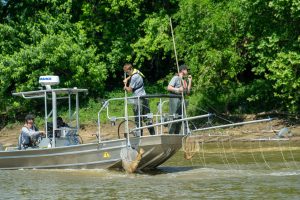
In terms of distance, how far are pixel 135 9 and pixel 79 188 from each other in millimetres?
19296

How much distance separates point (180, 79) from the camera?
18109mm

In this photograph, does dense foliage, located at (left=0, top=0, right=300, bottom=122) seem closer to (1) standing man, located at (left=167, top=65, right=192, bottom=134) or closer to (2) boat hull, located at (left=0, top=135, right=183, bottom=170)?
(1) standing man, located at (left=167, top=65, right=192, bottom=134)

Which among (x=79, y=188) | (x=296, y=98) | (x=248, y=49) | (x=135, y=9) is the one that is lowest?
(x=79, y=188)

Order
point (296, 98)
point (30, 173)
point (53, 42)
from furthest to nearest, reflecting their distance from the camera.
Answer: point (53, 42), point (296, 98), point (30, 173)

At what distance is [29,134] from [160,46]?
13381 mm

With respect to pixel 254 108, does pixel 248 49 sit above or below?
above

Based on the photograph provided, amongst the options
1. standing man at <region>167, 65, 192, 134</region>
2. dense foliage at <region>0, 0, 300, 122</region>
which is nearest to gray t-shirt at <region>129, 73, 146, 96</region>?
standing man at <region>167, 65, 192, 134</region>

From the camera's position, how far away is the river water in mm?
14570

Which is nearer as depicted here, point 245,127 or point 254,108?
point 245,127

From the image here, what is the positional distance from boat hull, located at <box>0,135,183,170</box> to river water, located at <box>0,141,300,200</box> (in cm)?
20

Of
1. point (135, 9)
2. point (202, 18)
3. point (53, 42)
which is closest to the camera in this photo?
point (202, 18)

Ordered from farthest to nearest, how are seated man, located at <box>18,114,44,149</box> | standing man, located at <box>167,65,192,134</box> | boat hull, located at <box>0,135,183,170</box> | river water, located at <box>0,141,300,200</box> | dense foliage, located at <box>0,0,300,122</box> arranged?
dense foliage, located at <box>0,0,300,122</box>
seated man, located at <box>18,114,44,149</box>
standing man, located at <box>167,65,192,134</box>
boat hull, located at <box>0,135,183,170</box>
river water, located at <box>0,141,300,200</box>

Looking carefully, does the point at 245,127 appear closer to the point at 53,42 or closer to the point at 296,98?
the point at 296,98

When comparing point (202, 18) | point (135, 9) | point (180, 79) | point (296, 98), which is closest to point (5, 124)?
point (135, 9)
